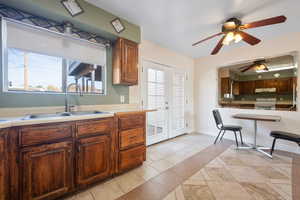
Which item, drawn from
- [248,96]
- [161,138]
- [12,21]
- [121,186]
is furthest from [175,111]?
[12,21]

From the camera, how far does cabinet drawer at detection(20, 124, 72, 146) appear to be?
129cm

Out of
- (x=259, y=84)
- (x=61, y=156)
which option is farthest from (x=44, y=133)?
(x=259, y=84)

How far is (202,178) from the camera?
2.00 metres

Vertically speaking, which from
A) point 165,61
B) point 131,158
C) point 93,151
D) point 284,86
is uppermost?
point 165,61

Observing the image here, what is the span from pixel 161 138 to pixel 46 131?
2734mm

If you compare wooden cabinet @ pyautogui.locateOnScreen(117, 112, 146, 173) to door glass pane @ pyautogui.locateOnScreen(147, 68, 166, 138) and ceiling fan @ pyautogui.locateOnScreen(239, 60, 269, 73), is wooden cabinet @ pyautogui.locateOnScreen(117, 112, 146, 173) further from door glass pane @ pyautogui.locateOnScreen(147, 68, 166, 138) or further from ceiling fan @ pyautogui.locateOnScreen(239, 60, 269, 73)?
ceiling fan @ pyautogui.locateOnScreen(239, 60, 269, 73)

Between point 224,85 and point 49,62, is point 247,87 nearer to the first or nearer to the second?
point 224,85

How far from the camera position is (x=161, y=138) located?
12.0 ft

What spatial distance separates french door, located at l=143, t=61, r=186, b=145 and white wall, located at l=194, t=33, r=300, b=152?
2.18 ft

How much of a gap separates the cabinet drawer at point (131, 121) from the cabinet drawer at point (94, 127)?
0.18 metres

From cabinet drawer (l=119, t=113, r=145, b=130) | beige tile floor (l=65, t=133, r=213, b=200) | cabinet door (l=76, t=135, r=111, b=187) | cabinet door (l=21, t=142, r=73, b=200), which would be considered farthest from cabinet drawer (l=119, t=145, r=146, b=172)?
cabinet door (l=21, t=142, r=73, b=200)

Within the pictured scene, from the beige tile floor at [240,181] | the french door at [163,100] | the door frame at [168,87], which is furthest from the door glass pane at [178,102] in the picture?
the beige tile floor at [240,181]

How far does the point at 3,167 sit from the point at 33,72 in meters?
1.21

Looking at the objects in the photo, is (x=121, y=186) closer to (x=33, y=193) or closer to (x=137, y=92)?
(x=33, y=193)
